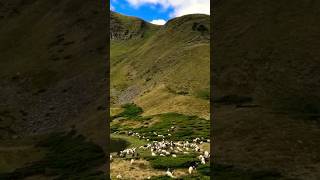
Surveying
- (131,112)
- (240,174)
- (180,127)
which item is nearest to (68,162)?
(240,174)

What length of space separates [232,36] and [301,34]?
27.3 metres

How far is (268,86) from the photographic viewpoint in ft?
305

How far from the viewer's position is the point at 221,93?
4163 inches

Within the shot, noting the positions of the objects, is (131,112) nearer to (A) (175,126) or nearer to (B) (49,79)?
(B) (49,79)

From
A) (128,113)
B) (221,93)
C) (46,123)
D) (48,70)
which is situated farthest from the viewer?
(128,113)

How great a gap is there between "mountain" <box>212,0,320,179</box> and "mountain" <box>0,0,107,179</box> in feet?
60.6

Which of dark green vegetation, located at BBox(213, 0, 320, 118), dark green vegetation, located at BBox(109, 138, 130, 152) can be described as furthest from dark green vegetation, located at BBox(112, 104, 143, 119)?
dark green vegetation, located at BBox(109, 138, 130, 152)

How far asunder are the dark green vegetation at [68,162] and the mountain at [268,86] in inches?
570

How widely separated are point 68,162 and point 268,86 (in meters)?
51.7

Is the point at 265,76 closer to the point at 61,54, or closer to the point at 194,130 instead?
the point at 194,130

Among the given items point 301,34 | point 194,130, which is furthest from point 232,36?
point 194,130

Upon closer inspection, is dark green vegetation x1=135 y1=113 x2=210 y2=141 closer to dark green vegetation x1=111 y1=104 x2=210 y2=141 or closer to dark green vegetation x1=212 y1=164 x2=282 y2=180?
dark green vegetation x1=111 y1=104 x2=210 y2=141

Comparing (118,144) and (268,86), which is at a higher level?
(268,86)

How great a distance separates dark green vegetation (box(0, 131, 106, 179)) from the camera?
4922cm
